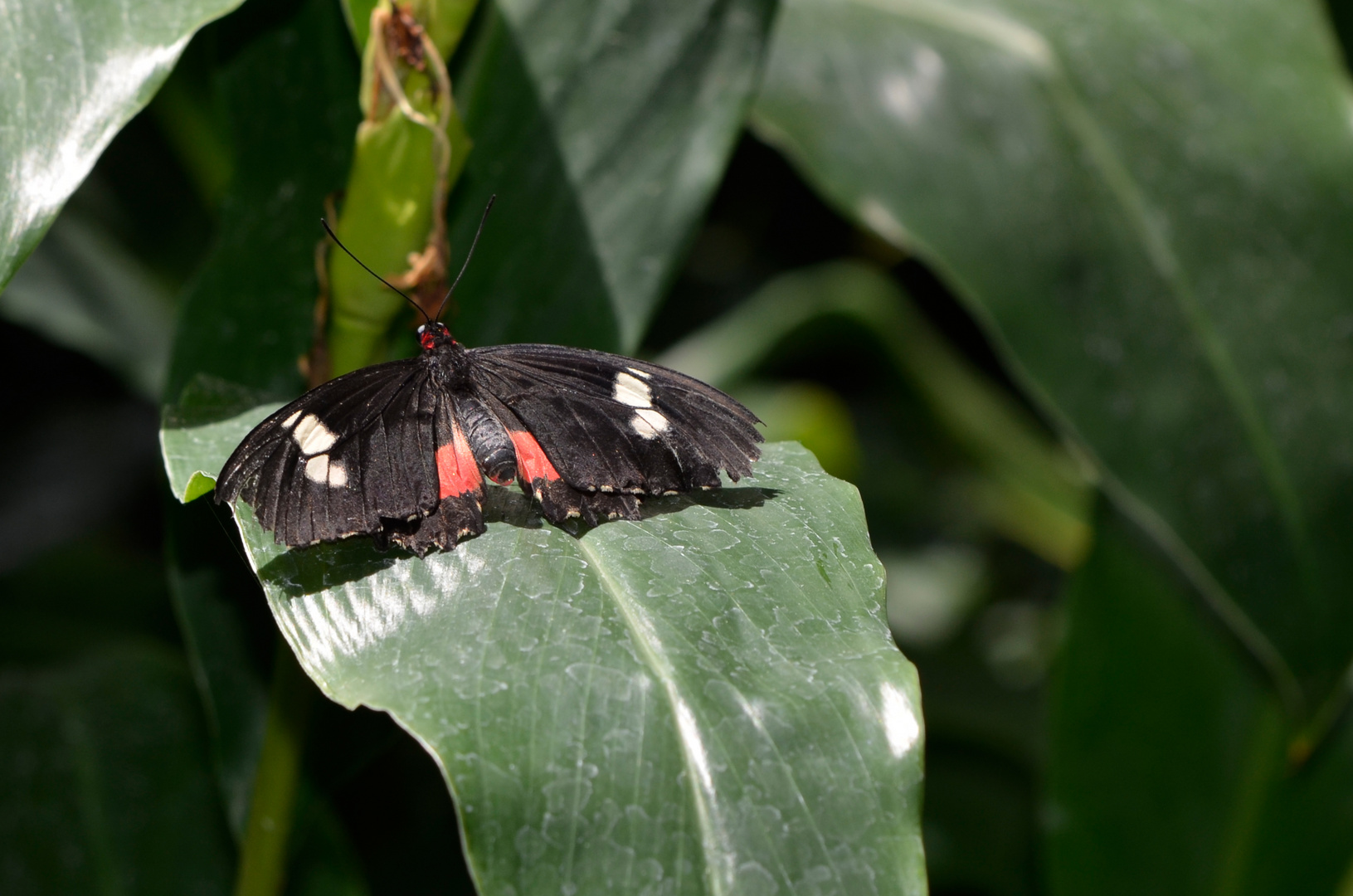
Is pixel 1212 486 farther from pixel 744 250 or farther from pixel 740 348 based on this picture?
pixel 744 250

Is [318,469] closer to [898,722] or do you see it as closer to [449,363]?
[449,363]

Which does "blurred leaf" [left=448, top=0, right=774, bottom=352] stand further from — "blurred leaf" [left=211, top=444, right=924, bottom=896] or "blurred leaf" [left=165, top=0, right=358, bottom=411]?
"blurred leaf" [left=211, top=444, right=924, bottom=896]

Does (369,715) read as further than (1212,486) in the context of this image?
No

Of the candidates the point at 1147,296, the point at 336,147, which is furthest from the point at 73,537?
the point at 1147,296

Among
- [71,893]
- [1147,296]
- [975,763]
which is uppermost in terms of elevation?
[1147,296]

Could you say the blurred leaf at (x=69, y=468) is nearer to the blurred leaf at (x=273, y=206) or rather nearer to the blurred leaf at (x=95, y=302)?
the blurred leaf at (x=95, y=302)

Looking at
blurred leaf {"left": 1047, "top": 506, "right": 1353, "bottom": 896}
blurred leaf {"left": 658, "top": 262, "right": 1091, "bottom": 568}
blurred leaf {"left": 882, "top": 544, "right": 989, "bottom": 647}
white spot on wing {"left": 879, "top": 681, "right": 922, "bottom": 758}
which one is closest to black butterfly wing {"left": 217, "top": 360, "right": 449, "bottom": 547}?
white spot on wing {"left": 879, "top": 681, "right": 922, "bottom": 758}
